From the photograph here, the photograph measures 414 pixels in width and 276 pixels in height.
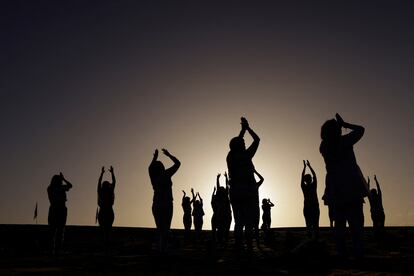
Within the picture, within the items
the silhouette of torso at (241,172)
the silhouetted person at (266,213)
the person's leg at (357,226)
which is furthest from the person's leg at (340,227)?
the silhouetted person at (266,213)

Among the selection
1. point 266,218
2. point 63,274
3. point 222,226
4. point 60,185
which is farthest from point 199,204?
point 63,274

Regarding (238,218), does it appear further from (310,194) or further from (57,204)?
(310,194)

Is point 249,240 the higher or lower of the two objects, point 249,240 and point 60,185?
the lower

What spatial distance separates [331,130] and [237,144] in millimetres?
1592

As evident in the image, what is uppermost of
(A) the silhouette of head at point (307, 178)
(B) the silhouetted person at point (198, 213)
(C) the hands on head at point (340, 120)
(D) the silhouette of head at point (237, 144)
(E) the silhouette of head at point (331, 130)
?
(C) the hands on head at point (340, 120)

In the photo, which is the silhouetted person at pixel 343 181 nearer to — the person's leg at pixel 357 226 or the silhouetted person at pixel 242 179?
the person's leg at pixel 357 226

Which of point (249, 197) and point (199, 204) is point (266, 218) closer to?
point (199, 204)

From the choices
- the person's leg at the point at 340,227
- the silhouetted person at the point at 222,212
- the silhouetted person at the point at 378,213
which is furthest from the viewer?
the silhouetted person at the point at 378,213

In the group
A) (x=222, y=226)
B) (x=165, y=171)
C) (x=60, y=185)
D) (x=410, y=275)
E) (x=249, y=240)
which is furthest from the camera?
(x=222, y=226)

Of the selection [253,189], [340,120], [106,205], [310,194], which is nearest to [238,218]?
[253,189]

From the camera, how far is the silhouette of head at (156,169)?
881cm

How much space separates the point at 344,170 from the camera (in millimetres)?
6613

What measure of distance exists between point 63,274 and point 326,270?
3.35 m

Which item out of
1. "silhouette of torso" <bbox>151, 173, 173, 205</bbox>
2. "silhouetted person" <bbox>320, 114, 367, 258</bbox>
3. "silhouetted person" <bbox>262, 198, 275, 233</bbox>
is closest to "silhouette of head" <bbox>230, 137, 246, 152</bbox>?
"silhouetted person" <bbox>320, 114, 367, 258</bbox>
